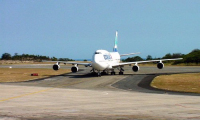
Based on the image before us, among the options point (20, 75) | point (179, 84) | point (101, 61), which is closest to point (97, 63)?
point (101, 61)

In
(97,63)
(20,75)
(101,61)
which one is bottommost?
(20,75)

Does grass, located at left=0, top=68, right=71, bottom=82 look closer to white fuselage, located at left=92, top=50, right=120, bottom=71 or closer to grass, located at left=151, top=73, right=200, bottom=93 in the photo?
white fuselage, located at left=92, top=50, right=120, bottom=71

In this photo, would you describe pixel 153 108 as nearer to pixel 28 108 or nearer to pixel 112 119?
pixel 112 119

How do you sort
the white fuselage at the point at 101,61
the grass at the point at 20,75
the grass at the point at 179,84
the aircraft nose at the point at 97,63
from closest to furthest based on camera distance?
the grass at the point at 179,84 < the grass at the point at 20,75 < the aircraft nose at the point at 97,63 < the white fuselage at the point at 101,61

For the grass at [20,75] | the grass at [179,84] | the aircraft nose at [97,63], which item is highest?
the aircraft nose at [97,63]

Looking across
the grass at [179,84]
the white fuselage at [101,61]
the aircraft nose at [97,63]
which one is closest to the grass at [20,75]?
the aircraft nose at [97,63]

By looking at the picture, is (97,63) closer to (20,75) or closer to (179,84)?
(20,75)

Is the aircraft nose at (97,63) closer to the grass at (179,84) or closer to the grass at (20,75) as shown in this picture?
the grass at (20,75)

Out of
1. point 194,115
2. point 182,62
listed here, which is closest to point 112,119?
point 194,115

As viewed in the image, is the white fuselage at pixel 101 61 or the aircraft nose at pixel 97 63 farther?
the white fuselage at pixel 101 61

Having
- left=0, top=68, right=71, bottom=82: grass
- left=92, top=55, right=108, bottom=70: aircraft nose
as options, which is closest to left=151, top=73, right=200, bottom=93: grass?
left=92, top=55, right=108, bottom=70: aircraft nose

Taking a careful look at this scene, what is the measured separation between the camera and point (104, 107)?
55.1 ft

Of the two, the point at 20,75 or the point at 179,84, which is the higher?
the point at 20,75

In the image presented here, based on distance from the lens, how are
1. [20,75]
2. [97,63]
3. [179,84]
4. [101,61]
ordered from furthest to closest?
[20,75] → [101,61] → [97,63] → [179,84]
